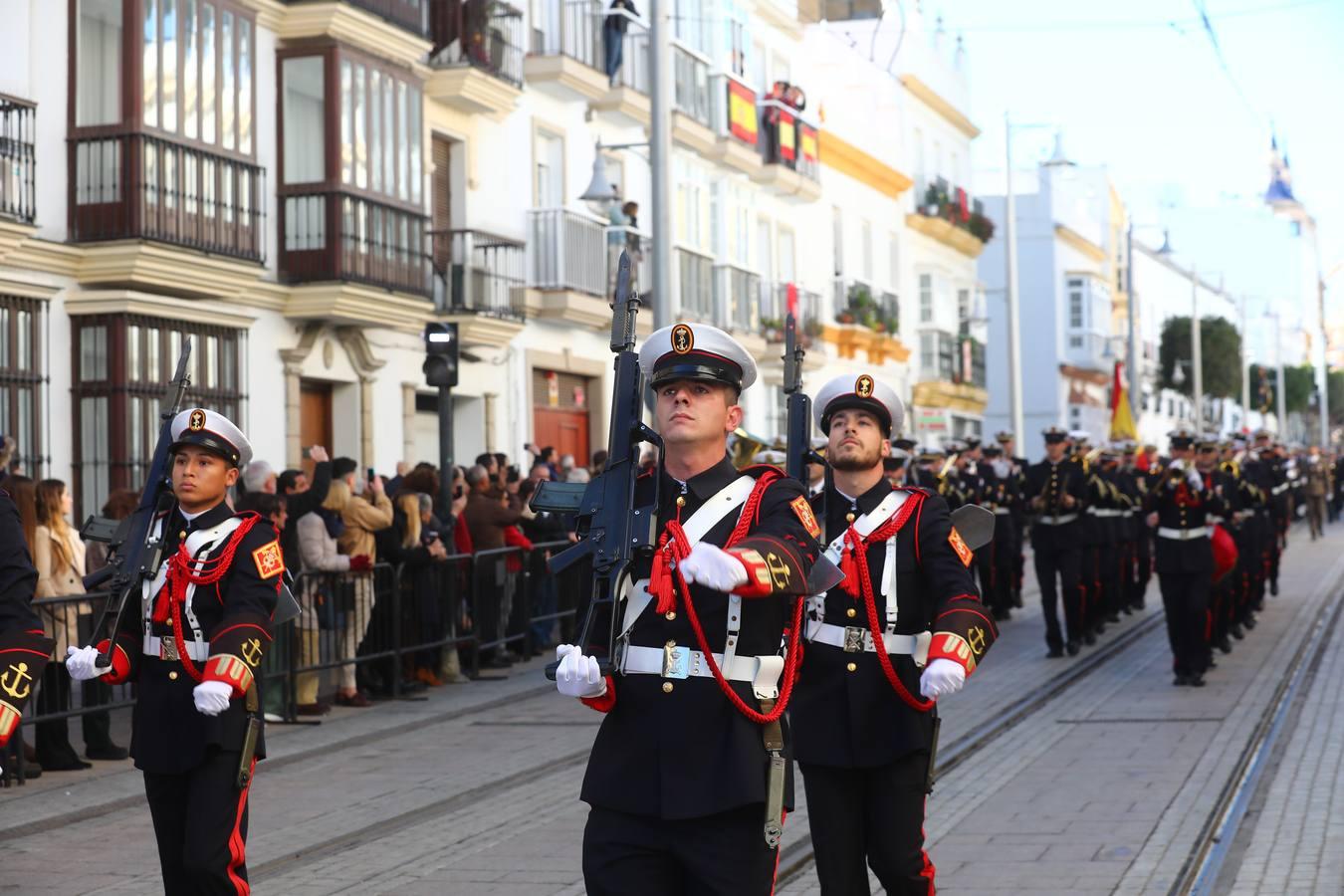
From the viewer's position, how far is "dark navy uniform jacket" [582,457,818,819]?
4.96m

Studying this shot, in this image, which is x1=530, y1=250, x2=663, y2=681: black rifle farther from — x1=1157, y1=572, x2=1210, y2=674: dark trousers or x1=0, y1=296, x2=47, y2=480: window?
x1=0, y1=296, x2=47, y2=480: window

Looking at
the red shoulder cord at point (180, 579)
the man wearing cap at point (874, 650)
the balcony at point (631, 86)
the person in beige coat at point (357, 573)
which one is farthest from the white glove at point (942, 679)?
the balcony at point (631, 86)

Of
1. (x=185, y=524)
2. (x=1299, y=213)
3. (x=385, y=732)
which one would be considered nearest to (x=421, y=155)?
(x=385, y=732)

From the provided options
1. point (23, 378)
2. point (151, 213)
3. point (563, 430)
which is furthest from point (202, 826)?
point (563, 430)

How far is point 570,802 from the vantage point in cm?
1048

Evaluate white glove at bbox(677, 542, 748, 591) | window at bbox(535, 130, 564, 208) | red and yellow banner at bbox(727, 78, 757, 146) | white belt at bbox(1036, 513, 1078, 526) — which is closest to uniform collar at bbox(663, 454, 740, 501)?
white glove at bbox(677, 542, 748, 591)

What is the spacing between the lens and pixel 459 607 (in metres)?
16.4

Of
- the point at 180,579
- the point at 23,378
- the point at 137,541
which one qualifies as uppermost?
the point at 23,378

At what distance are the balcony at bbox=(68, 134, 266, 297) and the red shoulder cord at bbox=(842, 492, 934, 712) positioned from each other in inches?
539

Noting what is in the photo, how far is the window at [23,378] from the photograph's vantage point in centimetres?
1833

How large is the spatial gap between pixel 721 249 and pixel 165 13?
16250mm

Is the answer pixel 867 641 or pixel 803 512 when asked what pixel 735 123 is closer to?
pixel 867 641

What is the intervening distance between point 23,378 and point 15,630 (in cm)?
1368

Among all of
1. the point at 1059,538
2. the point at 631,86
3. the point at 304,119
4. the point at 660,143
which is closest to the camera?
the point at 1059,538
